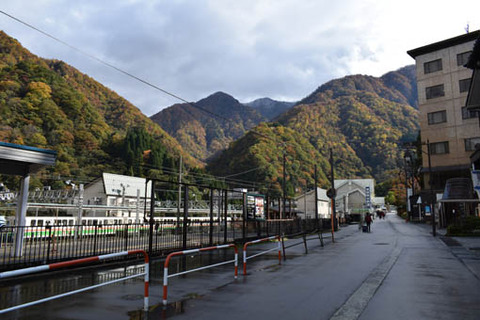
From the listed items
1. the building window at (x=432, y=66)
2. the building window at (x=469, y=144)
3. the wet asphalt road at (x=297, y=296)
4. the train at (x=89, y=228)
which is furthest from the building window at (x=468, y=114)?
the wet asphalt road at (x=297, y=296)

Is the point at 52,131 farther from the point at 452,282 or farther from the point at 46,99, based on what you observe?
the point at 452,282

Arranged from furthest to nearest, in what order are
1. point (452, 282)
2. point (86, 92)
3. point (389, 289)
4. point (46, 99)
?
point (86, 92)
point (46, 99)
point (452, 282)
point (389, 289)

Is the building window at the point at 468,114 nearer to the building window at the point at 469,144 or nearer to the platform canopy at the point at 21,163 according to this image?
the building window at the point at 469,144

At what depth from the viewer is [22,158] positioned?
12484mm

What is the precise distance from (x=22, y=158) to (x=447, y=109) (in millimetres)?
47193

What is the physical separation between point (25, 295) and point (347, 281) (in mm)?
7178

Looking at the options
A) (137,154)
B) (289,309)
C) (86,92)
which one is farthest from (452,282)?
(86,92)

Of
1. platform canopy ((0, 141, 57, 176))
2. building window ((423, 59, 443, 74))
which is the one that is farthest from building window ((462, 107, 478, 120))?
platform canopy ((0, 141, 57, 176))

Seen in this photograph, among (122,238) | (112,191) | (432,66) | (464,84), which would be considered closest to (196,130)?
(112,191)

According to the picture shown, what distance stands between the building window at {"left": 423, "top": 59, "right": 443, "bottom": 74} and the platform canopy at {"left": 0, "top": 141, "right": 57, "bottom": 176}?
48.3 metres

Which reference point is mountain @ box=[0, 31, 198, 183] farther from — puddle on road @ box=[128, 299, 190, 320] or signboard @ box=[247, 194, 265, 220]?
puddle on road @ box=[128, 299, 190, 320]

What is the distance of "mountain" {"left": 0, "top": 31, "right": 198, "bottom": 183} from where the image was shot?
64.1m

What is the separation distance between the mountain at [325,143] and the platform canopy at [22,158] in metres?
55.7

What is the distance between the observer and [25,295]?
24.5ft
